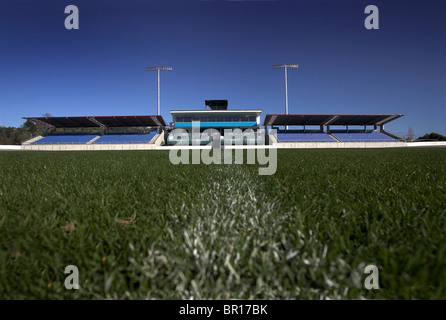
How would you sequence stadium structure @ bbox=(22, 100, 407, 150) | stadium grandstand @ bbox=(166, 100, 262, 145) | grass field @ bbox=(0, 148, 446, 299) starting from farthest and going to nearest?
stadium grandstand @ bbox=(166, 100, 262, 145) → stadium structure @ bbox=(22, 100, 407, 150) → grass field @ bbox=(0, 148, 446, 299)

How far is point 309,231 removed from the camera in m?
0.82

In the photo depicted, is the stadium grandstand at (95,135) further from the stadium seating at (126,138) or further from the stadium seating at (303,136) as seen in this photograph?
the stadium seating at (303,136)

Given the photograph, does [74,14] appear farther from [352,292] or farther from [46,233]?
[352,292]

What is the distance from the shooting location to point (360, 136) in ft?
86.4

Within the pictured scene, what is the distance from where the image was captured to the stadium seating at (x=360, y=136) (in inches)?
988

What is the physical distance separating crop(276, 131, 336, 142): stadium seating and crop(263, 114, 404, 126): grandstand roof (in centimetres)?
113

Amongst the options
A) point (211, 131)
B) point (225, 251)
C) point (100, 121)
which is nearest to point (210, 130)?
point (211, 131)

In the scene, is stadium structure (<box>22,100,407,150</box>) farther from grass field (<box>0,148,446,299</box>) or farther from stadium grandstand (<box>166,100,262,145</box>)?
grass field (<box>0,148,446,299</box>)

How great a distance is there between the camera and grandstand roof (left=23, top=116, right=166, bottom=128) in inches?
942

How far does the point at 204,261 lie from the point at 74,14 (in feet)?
12.1
